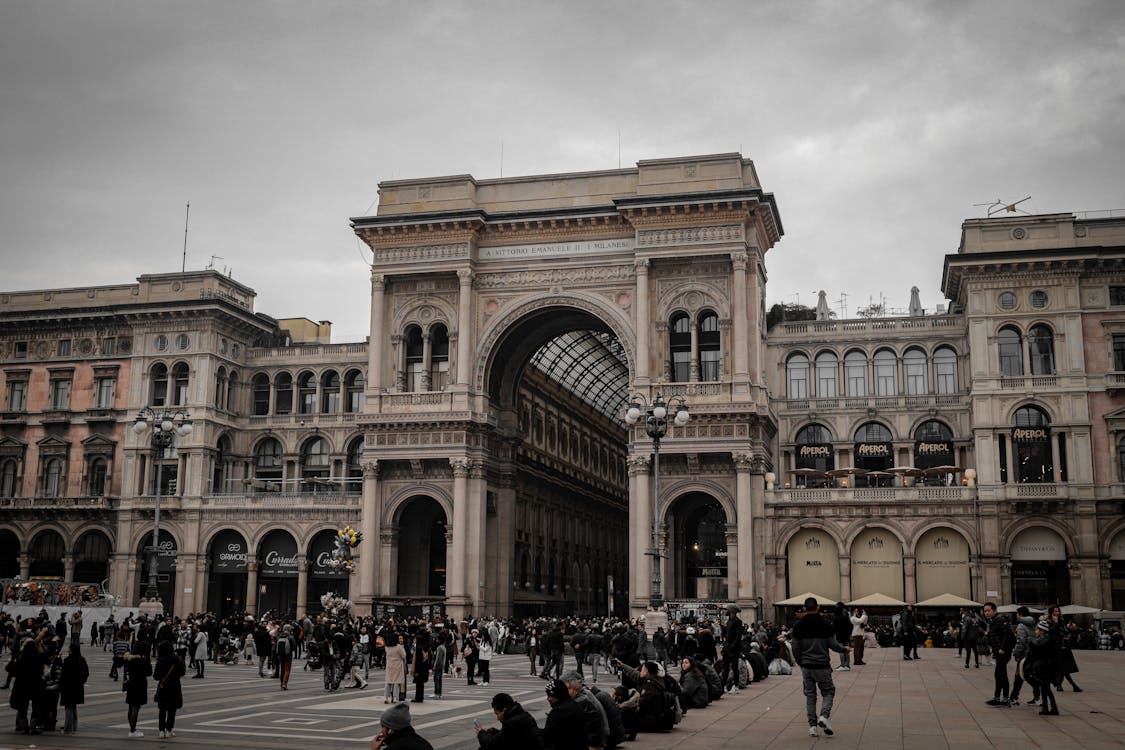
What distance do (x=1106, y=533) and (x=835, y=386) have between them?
15.6 meters

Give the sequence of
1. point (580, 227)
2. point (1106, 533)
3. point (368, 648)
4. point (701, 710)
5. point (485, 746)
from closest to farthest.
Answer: point (485, 746)
point (701, 710)
point (368, 648)
point (1106, 533)
point (580, 227)

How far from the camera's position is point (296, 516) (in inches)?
2653

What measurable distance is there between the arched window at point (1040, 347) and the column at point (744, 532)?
1564 cm

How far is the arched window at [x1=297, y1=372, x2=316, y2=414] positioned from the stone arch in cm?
1563

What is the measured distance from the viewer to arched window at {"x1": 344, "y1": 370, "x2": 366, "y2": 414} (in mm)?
71850

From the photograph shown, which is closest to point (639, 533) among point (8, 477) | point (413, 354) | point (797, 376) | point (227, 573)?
point (797, 376)

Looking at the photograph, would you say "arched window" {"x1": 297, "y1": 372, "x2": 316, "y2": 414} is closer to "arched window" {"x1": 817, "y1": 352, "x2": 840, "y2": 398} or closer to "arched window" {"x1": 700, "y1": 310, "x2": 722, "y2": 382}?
"arched window" {"x1": 700, "y1": 310, "x2": 722, "y2": 382}

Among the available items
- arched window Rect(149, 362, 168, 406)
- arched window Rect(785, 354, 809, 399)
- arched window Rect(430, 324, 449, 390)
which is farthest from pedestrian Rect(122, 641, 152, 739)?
arched window Rect(149, 362, 168, 406)

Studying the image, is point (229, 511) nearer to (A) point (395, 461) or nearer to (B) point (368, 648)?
(A) point (395, 461)

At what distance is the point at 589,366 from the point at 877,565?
3121 centimetres

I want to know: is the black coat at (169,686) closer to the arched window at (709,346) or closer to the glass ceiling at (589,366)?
the arched window at (709,346)

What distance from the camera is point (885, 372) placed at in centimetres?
6338

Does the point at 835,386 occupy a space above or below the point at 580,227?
below

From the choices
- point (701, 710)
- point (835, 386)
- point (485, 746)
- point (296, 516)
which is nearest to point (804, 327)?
point (835, 386)
